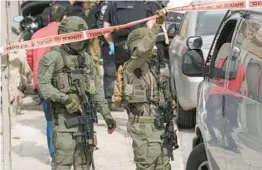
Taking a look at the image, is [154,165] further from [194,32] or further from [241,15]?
[194,32]

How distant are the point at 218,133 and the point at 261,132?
3.43 ft

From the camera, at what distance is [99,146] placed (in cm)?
850

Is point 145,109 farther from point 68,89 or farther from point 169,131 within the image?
point 68,89

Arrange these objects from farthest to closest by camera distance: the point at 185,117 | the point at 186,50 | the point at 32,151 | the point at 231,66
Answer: the point at 185,117
the point at 186,50
the point at 32,151
the point at 231,66

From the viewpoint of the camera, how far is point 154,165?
5.71m

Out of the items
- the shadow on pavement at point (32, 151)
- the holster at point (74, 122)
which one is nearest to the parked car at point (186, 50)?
the shadow on pavement at point (32, 151)

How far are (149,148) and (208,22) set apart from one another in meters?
3.96

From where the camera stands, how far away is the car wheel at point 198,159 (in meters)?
5.79

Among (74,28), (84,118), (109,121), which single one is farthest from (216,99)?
(74,28)

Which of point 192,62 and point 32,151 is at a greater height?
point 192,62

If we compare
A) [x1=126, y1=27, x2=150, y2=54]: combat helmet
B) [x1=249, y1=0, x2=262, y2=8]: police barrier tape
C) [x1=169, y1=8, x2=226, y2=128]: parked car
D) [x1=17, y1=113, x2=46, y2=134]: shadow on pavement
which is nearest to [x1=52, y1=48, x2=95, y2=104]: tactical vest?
[x1=126, y1=27, x2=150, y2=54]: combat helmet

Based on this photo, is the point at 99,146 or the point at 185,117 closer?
the point at 99,146

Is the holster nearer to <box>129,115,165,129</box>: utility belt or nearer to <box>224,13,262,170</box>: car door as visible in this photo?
<box>129,115,165,129</box>: utility belt

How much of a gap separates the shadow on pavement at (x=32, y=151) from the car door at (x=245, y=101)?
11.5ft
